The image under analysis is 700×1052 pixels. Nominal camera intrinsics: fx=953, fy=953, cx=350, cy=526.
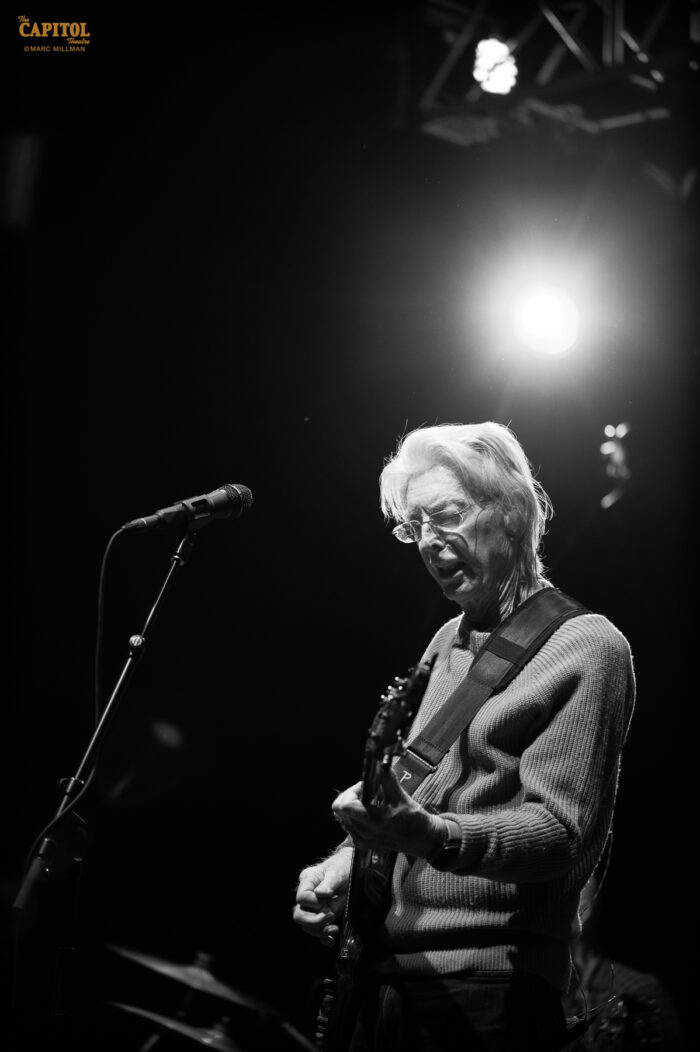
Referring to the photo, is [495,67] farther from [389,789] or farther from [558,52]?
[389,789]

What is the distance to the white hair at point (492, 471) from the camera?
2361 millimetres

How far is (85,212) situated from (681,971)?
14.8ft

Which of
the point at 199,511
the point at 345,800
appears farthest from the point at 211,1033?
the point at 345,800

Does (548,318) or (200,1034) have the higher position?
(548,318)

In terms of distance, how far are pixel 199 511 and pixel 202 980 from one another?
2.03m

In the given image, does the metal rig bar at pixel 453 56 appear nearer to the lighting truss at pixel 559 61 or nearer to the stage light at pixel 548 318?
the lighting truss at pixel 559 61

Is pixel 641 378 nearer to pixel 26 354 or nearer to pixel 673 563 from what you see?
pixel 673 563

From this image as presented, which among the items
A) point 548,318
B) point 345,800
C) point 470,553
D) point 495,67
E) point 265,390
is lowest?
point 345,800

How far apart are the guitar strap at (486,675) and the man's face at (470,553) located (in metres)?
0.11

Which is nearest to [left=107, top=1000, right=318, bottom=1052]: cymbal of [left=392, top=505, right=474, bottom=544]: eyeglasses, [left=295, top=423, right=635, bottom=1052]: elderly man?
[left=295, top=423, right=635, bottom=1052]: elderly man

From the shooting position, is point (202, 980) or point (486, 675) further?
point (202, 980)

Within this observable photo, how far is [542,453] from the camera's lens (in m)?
4.71

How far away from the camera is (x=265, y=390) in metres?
4.51

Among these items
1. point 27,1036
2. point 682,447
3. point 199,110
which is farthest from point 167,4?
point 27,1036
